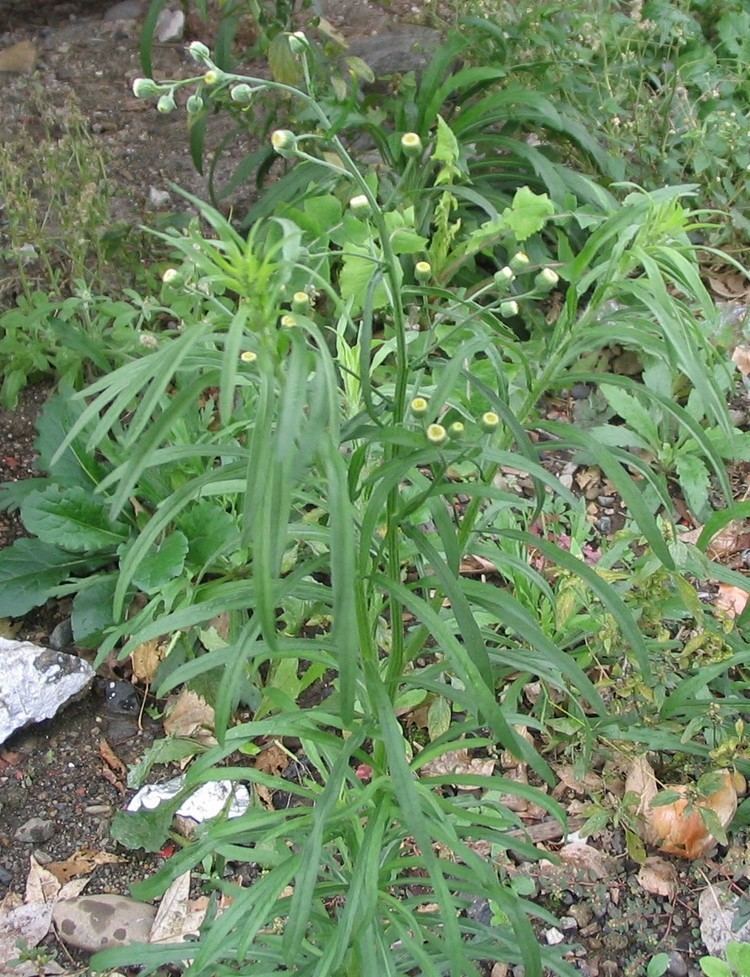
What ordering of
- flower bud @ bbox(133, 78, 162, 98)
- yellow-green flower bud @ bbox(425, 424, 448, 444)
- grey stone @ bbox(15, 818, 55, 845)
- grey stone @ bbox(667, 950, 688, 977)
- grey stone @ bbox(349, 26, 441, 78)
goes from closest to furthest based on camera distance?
yellow-green flower bud @ bbox(425, 424, 448, 444)
flower bud @ bbox(133, 78, 162, 98)
grey stone @ bbox(667, 950, 688, 977)
grey stone @ bbox(15, 818, 55, 845)
grey stone @ bbox(349, 26, 441, 78)

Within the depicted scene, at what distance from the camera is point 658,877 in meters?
2.19

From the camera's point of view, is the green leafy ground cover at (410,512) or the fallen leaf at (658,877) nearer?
the green leafy ground cover at (410,512)

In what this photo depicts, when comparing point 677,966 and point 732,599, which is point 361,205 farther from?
point 732,599

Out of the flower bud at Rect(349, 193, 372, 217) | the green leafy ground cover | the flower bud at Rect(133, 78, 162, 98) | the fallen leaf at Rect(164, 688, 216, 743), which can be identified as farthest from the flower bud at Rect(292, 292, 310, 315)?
the fallen leaf at Rect(164, 688, 216, 743)

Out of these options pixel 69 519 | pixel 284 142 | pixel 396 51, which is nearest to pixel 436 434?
pixel 284 142

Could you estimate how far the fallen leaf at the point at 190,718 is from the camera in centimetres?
246

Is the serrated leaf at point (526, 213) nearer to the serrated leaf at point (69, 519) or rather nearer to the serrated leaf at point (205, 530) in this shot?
the serrated leaf at point (205, 530)

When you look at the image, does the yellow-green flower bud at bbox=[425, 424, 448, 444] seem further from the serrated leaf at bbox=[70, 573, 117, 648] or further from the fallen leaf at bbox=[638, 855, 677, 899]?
the serrated leaf at bbox=[70, 573, 117, 648]

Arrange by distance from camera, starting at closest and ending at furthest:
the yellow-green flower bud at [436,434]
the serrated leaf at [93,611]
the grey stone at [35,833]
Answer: the yellow-green flower bud at [436,434] → the grey stone at [35,833] → the serrated leaf at [93,611]

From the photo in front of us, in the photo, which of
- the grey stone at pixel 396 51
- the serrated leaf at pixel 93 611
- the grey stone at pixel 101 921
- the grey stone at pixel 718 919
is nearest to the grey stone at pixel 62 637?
the serrated leaf at pixel 93 611

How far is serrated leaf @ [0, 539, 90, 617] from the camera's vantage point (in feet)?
8.41

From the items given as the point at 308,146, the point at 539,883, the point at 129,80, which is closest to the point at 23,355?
the point at 308,146

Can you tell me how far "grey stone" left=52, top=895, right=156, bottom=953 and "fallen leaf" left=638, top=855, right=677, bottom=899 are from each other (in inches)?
39.4

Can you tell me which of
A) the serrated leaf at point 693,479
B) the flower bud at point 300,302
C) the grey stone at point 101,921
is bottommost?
the grey stone at point 101,921
